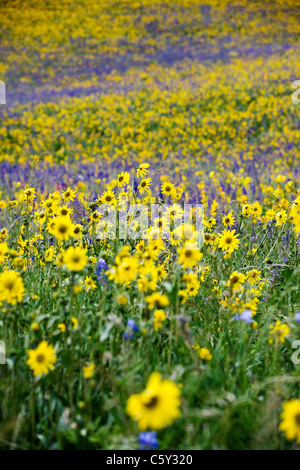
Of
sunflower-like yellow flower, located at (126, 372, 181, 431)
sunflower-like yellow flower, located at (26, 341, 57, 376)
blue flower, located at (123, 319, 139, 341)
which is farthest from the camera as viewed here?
blue flower, located at (123, 319, 139, 341)

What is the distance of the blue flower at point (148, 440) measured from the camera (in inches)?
45.0

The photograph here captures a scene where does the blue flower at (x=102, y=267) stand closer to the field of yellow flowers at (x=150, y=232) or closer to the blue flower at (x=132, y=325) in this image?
the field of yellow flowers at (x=150, y=232)

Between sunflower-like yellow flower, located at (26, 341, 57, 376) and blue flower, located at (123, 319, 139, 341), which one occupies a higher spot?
blue flower, located at (123, 319, 139, 341)

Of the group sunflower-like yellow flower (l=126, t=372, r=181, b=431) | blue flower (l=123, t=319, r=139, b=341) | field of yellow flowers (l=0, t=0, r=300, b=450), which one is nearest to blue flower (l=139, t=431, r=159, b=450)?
field of yellow flowers (l=0, t=0, r=300, b=450)

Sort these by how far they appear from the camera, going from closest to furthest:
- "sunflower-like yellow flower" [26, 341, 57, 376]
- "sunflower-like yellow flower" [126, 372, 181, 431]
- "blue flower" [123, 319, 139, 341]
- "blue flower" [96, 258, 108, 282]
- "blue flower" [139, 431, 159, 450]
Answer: "sunflower-like yellow flower" [126, 372, 181, 431], "blue flower" [139, 431, 159, 450], "sunflower-like yellow flower" [26, 341, 57, 376], "blue flower" [123, 319, 139, 341], "blue flower" [96, 258, 108, 282]

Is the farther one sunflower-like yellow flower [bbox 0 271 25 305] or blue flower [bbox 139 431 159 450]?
sunflower-like yellow flower [bbox 0 271 25 305]

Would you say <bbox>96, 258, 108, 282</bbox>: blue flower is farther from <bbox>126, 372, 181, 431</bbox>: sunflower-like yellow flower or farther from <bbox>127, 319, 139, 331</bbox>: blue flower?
<bbox>126, 372, 181, 431</bbox>: sunflower-like yellow flower

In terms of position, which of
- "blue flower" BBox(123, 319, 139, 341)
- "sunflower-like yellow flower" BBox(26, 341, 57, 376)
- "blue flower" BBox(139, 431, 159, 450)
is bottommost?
"blue flower" BBox(139, 431, 159, 450)

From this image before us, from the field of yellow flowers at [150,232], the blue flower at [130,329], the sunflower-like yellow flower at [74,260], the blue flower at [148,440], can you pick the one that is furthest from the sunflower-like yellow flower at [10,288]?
the blue flower at [148,440]

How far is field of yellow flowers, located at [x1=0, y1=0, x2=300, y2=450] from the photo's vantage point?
1.32 meters

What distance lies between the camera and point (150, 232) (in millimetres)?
1816

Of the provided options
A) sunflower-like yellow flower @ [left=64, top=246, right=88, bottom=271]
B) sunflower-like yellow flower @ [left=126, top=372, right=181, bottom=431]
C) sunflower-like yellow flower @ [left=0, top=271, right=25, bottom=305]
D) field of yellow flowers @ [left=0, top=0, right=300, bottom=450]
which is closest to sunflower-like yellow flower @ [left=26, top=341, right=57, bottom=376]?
field of yellow flowers @ [left=0, top=0, right=300, bottom=450]

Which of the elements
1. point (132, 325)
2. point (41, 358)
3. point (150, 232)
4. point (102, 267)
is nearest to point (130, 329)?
point (132, 325)
